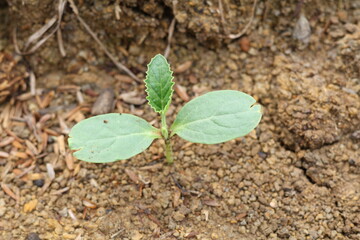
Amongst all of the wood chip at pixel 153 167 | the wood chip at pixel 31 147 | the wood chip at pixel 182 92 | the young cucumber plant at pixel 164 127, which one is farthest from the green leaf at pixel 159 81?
the wood chip at pixel 31 147

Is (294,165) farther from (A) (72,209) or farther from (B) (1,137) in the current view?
(B) (1,137)

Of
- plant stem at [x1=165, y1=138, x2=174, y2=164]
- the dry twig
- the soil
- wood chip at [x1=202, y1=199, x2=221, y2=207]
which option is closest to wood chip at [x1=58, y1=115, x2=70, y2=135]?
the soil

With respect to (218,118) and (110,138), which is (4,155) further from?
(218,118)

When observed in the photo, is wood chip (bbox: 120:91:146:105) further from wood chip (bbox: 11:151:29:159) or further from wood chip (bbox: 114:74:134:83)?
wood chip (bbox: 11:151:29:159)

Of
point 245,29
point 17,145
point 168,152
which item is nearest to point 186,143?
point 168,152

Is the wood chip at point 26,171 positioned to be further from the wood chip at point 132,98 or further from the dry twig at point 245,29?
the dry twig at point 245,29

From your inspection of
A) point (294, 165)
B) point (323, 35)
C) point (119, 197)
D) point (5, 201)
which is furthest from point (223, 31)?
point (5, 201)
